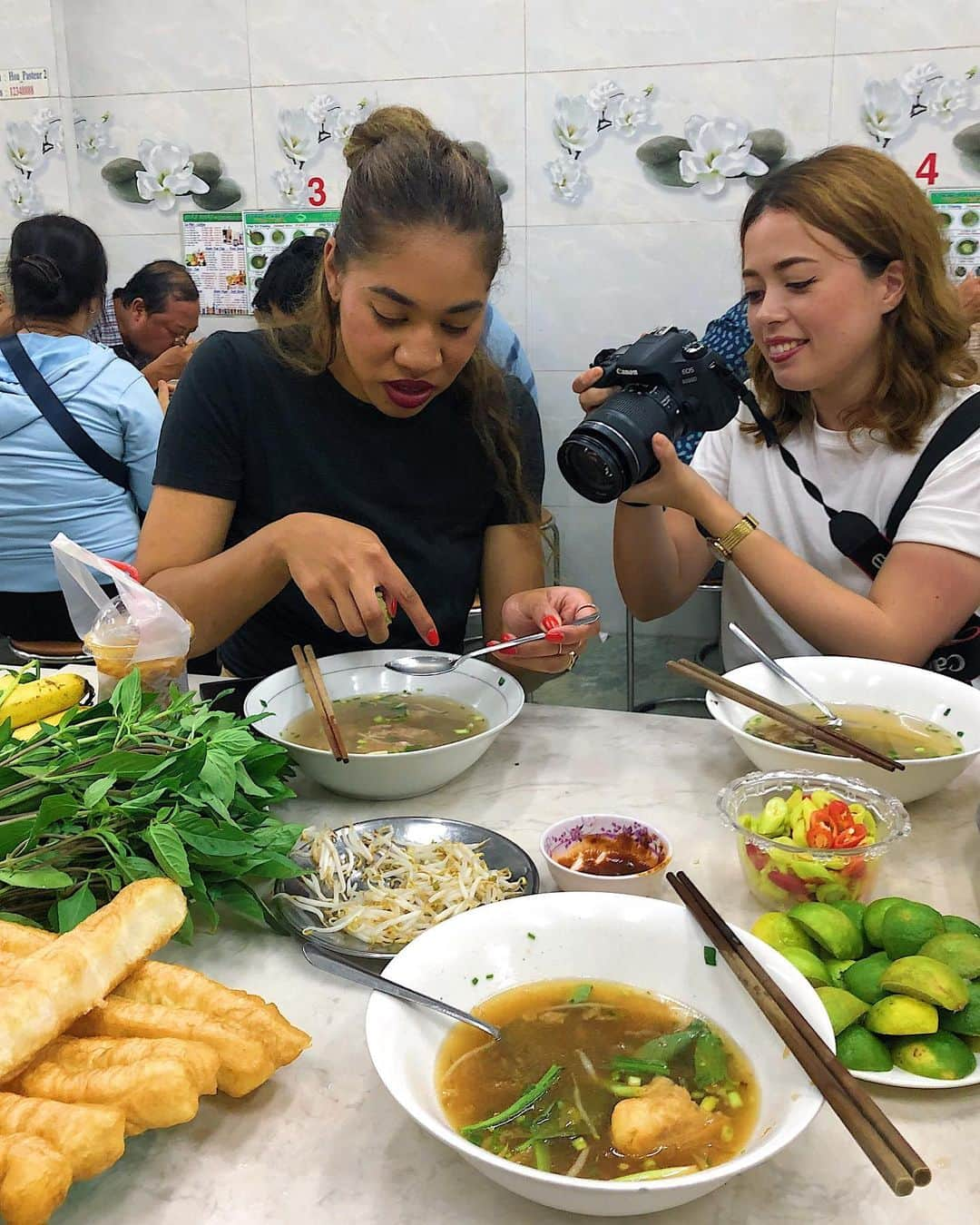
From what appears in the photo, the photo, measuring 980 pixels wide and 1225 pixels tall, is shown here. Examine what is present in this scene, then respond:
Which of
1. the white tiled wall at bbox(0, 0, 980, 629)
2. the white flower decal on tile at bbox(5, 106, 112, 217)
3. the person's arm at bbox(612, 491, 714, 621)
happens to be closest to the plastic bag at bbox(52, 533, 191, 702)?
the person's arm at bbox(612, 491, 714, 621)

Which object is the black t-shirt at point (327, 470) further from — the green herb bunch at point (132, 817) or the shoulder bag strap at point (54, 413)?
the shoulder bag strap at point (54, 413)

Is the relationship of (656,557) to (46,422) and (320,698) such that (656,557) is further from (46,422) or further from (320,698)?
(46,422)

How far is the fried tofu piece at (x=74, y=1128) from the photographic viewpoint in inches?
26.9

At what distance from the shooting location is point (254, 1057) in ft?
2.61

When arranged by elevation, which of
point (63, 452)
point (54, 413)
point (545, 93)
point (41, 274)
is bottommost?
point (63, 452)

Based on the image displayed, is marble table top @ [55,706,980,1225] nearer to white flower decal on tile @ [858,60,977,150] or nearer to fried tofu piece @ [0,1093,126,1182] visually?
fried tofu piece @ [0,1093,126,1182]

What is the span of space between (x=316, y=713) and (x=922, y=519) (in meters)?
1.10

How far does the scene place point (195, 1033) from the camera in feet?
2.61

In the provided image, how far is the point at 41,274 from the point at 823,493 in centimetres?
222

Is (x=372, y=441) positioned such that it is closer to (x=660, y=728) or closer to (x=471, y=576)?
(x=471, y=576)

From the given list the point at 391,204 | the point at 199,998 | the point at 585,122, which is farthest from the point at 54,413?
the point at 199,998

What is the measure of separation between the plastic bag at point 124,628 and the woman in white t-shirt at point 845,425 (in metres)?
0.76

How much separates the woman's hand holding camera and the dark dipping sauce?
0.42m

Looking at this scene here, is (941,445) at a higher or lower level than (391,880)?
higher
